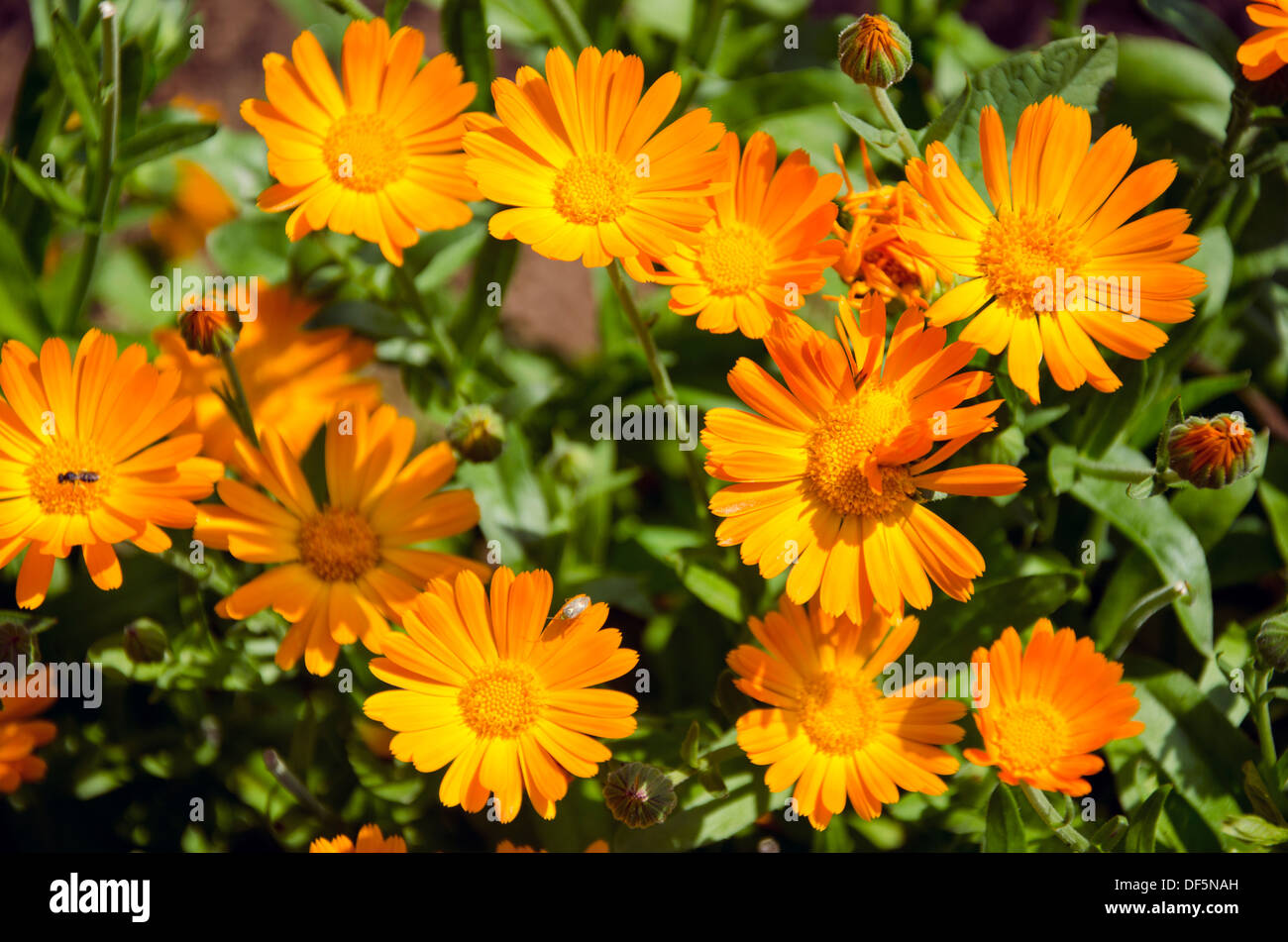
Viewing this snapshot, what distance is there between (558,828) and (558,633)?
0.57 m

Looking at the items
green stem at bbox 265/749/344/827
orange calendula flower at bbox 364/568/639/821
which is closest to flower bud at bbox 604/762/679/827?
orange calendula flower at bbox 364/568/639/821

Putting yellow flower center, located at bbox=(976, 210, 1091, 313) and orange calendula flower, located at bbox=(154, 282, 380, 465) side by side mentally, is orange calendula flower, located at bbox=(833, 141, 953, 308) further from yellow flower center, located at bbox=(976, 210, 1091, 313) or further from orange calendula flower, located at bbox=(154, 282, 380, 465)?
orange calendula flower, located at bbox=(154, 282, 380, 465)

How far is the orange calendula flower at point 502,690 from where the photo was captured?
1727mm

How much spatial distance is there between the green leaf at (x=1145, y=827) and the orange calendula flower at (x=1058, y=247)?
709 mm

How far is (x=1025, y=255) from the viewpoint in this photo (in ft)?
5.67

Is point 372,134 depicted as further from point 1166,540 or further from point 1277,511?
point 1277,511

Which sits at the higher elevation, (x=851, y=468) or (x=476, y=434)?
(x=476, y=434)

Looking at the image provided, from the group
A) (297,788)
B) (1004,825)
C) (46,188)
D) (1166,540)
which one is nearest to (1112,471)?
(1166,540)

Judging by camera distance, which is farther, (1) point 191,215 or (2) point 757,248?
(1) point 191,215

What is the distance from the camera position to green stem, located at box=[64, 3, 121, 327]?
1889 millimetres

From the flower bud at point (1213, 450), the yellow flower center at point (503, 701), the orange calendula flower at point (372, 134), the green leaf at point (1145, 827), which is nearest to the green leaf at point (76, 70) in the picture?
the orange calendula flower at point (372, 134)

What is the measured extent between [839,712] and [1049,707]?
34 cm

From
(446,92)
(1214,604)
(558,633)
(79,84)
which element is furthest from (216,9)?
(1214,604)
